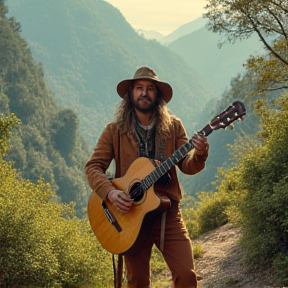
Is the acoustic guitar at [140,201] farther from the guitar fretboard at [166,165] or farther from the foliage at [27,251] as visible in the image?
the foliage at [27,251]

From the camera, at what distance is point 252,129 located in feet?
217

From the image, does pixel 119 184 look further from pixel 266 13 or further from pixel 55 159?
pixel 55 159

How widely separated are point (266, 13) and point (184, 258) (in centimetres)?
901

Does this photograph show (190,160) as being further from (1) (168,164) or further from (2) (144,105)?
Answer: (2) (144,105)

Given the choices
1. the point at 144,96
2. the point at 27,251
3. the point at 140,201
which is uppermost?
the point at 144,96

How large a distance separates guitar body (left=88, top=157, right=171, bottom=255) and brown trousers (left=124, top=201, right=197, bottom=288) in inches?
4.2

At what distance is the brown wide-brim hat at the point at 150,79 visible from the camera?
12.2 feet

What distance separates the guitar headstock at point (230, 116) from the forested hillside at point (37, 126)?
209 feet

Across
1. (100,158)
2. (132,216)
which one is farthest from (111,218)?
(100,158)

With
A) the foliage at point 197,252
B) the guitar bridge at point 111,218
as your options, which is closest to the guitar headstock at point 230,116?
the guitar bridge at point 111,218

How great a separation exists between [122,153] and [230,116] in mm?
999

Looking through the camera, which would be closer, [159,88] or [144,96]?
[144,96]

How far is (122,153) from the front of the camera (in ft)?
12.4

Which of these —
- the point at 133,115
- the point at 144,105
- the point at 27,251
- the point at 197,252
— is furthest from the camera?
the point at 197,252
